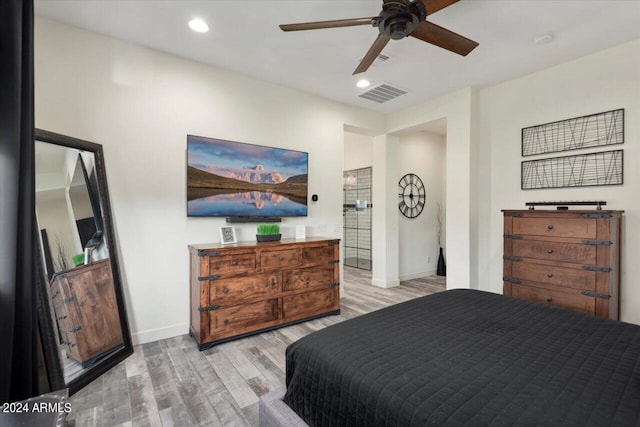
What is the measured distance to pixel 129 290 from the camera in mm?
2752

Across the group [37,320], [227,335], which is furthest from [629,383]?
[37,320]

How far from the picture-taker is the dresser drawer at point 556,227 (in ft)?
8.37

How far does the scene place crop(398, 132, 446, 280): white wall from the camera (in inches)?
214

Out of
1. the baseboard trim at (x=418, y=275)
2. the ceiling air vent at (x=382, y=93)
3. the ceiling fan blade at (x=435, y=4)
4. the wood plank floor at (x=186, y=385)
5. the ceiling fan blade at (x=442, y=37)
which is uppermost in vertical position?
the ceiling air vent at (x=382, y=93)

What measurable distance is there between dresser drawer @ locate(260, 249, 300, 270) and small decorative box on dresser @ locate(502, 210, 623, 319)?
2257 mm

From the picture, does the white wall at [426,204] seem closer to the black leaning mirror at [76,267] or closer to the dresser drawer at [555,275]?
the dresser drawer at [555,275]

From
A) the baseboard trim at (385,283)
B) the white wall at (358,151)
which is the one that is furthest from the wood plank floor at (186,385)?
the white wall at (358,151)

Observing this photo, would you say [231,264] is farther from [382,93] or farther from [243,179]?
[382,93]

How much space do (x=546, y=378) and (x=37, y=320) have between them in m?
2.64

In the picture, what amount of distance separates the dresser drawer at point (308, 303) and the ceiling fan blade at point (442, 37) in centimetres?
265

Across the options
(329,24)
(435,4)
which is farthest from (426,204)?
(329,24)

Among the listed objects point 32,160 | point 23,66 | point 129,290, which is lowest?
point 129,290

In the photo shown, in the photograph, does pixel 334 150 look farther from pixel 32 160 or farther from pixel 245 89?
pixel 32 160

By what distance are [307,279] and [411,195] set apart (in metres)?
3.15
